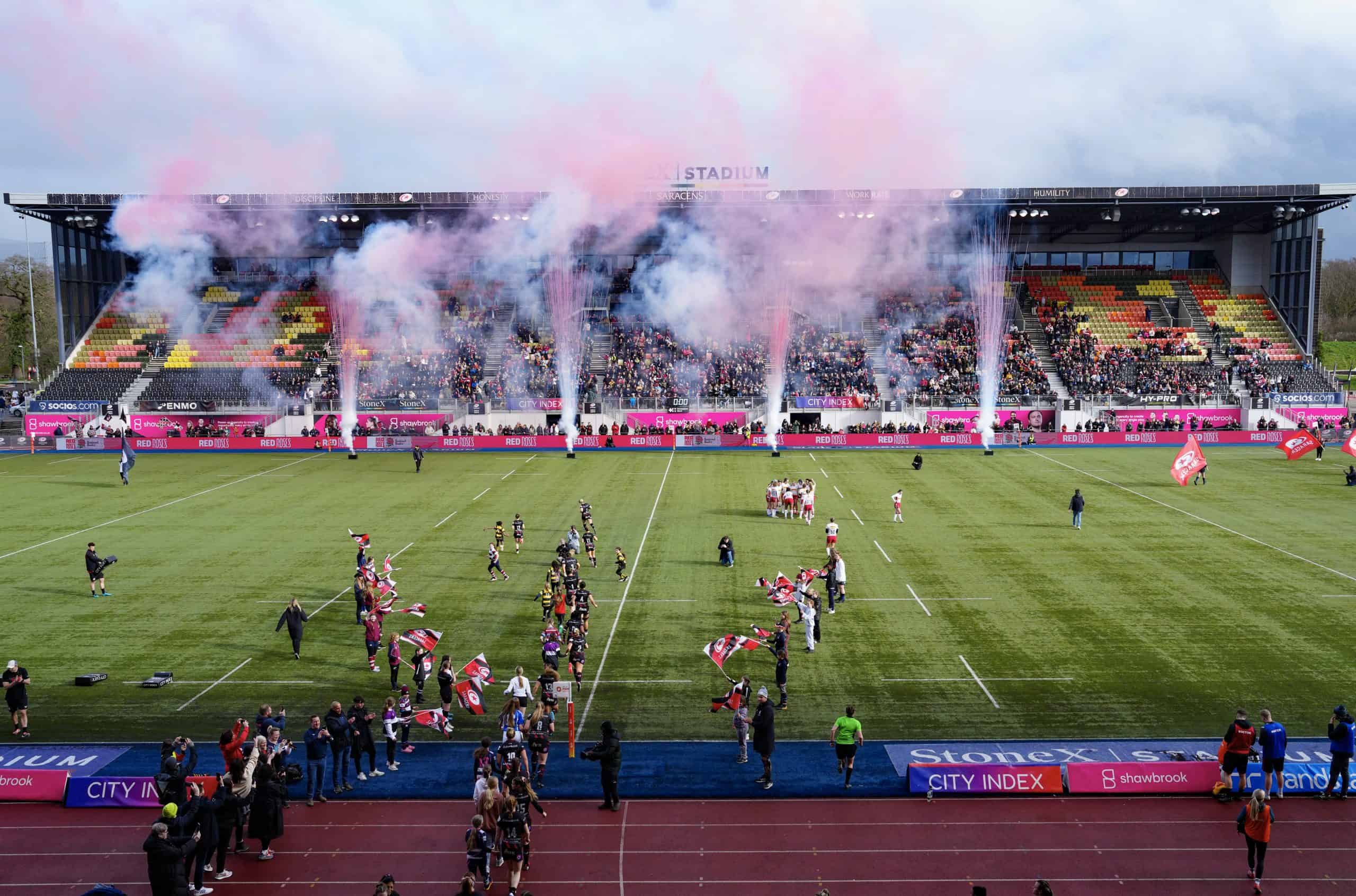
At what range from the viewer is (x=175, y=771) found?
12.6 m

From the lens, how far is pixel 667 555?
97.0 ft

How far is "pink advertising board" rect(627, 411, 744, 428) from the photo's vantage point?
6047 centimetres

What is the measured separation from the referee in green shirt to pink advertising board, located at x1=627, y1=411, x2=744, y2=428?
151ft

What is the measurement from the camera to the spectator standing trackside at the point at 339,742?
47.5 feet

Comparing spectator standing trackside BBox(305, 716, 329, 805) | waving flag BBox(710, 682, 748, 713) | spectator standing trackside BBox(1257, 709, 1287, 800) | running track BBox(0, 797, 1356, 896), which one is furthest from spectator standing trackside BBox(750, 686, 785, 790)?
spectator standing trackside BBox(1257, 709, 1287, 800)

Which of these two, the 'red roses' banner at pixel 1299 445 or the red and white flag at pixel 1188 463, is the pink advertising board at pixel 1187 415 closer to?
the 'red roses' banner at pixel 1299 445

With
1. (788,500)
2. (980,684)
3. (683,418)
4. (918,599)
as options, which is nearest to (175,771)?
(980,684)

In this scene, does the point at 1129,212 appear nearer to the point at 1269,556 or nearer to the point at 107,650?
the point at 1269,556

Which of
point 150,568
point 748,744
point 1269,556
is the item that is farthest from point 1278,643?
point 150,568

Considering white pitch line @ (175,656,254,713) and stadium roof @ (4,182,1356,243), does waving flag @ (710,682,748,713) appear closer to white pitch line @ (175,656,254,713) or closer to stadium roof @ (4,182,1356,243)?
white pitch line @ (175,656,254,713)

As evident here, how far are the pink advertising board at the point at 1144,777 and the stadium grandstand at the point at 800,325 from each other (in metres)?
44.7

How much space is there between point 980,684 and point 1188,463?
985 inches

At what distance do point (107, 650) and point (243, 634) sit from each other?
260cm

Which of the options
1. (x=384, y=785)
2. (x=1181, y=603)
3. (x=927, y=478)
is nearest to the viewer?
(x=384, y=785)
